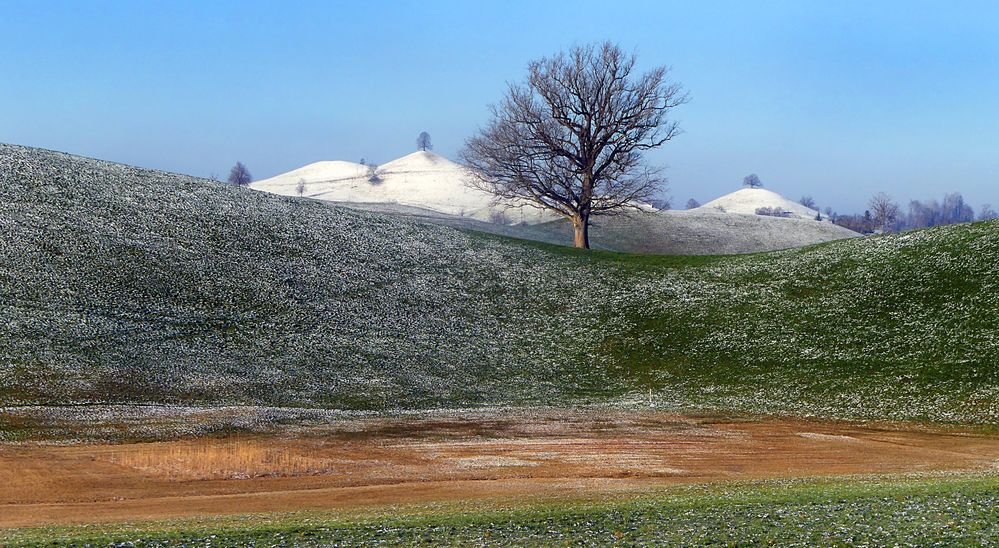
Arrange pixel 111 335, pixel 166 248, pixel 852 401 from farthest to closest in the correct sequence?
pixel 166 248, pixel 111 335, pixel 852 401

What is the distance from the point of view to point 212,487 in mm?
26969

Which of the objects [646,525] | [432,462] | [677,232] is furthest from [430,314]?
[677,232]

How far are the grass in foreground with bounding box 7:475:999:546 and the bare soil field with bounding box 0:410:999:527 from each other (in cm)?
329

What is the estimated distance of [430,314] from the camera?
6216cm

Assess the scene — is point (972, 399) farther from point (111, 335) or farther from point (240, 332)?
point (111, 335)

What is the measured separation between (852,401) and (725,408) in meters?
6.40

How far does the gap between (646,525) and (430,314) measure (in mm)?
44492

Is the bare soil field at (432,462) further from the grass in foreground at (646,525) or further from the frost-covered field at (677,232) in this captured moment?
the frost-covered field at (677,232)

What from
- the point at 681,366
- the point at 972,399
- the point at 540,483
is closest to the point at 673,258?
the point at 681,366

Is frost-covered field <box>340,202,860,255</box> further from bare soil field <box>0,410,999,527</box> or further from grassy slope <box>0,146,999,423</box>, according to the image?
bare soil field <box>0,410,999,527</box>

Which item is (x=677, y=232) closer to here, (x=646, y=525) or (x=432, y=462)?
(x=432, y=462)

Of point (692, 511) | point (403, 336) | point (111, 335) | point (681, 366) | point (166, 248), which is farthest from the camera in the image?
point (166, 248)

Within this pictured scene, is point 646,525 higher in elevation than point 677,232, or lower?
lower

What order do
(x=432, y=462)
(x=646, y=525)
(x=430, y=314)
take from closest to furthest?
(x=646, y=525), (x=432, y=462), (x=430, y=314)
